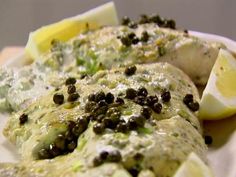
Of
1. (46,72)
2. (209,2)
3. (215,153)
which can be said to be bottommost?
(209,2)

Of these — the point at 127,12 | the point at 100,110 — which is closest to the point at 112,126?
the point at 100,110

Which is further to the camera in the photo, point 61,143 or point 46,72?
point 46,72

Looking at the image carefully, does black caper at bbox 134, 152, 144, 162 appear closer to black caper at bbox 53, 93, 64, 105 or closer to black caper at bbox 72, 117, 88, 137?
black caper at bbox 72, 117, 88, 137

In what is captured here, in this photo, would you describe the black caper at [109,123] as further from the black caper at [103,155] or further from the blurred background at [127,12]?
the blurred background at [127,12]

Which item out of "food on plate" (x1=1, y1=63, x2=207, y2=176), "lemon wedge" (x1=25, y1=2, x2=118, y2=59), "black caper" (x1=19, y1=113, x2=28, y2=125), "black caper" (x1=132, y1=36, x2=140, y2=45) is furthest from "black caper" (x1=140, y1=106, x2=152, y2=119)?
"lemon wedge" (x1=25, y1=2, x2=118, y2=59)

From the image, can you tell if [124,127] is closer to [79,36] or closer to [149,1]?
[79,36]

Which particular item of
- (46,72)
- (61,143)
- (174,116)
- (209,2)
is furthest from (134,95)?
(209,2)
